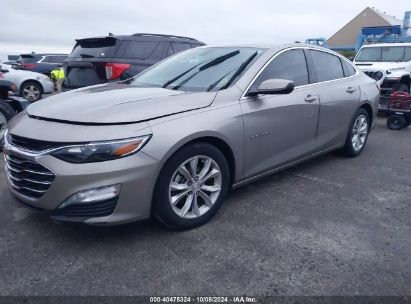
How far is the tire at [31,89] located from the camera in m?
11.3

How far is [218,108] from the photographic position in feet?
9.82

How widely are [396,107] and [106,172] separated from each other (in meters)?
6.66

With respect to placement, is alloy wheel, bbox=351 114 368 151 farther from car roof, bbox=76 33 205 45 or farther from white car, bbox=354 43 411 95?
car roof, bbox=76 33 205 45

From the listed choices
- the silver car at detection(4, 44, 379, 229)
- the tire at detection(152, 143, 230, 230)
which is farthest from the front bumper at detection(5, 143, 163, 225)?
the tire at detection(152, 143, 230, 230)

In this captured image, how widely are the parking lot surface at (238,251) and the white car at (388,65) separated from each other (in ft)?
19.4

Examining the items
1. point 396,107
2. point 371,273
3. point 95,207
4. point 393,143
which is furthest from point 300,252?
point 396,107

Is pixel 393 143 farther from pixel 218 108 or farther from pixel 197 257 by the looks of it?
pixel 197 257

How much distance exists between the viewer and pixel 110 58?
596 cm

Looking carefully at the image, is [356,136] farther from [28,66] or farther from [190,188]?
[28,66]

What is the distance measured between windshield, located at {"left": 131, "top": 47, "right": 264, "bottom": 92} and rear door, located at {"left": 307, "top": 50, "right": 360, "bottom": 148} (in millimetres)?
990

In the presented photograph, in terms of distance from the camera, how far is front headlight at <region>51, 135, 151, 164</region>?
2.39 metres

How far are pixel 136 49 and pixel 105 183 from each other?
4540 millimetres

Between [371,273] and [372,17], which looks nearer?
[371,273]

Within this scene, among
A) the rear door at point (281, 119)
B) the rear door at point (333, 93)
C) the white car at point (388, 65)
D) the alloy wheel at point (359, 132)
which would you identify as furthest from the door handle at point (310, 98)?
the white car at point (388, 65)
